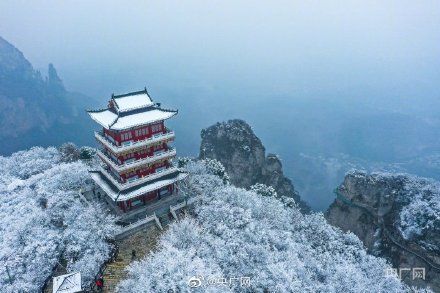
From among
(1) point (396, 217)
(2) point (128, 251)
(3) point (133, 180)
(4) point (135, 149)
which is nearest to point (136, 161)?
(4) point (135, 149)

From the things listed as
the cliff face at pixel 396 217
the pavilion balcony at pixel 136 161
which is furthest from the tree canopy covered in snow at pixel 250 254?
the cliff face at pixel 396 217

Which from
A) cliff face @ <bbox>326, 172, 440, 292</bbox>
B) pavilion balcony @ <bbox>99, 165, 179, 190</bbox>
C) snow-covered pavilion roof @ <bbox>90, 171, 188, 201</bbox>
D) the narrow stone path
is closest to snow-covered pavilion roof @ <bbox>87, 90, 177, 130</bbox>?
pavilion balcony @ <bbox>99, 165, 179, 190</bbox>

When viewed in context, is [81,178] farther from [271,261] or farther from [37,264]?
[271,261]

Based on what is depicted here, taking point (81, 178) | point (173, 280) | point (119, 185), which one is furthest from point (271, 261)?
point (81, 178)

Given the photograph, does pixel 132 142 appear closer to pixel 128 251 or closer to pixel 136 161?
pixel 136 161

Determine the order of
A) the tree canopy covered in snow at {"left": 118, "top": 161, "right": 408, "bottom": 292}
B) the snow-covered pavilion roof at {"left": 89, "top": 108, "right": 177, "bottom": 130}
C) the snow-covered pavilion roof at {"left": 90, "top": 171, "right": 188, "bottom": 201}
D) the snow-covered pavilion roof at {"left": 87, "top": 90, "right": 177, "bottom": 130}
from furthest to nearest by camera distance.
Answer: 1. the snow-covered pavilion roof at {"left": 90, "top": 171, "right": 188, "bottom": 201}
2. the snow-covered pavilion roof at {"left": 87, "top": 90, "right": 177, "bottom": 130}
3. the snow-covered pavilion roof at {"left": 89, "top": 108, "right": 177, "bottom": 130}
4. the tree canopy covered in snow at {"left": 118, "top": 161, "right": 408, "bottom": 292}

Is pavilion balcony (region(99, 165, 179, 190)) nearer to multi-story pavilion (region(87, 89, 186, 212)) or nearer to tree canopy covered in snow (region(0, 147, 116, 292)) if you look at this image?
multi-story pavilion (region(87, 89, 186, 212))
